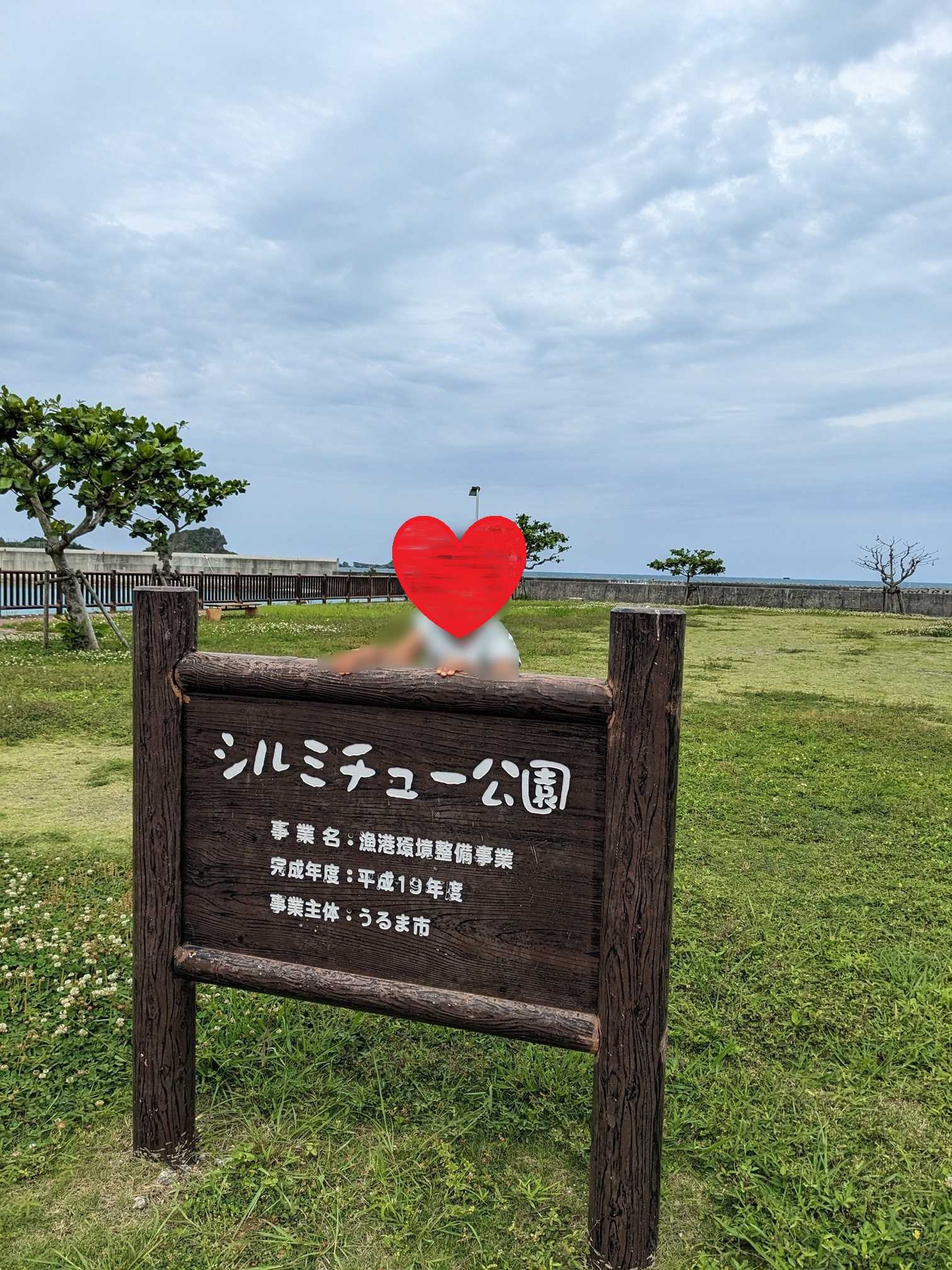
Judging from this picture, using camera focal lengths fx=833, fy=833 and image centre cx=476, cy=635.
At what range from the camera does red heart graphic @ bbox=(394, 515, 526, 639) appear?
191 cm

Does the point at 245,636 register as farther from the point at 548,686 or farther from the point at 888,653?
the point at 548,686

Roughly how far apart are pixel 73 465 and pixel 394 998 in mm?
11509

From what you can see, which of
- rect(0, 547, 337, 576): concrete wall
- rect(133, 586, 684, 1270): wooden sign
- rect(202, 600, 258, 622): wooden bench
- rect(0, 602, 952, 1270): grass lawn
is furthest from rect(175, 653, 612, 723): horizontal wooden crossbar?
rect(0, 547, 337, 576): concrete wall

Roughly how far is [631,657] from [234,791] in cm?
104

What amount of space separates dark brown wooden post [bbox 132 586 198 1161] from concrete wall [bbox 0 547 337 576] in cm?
2222

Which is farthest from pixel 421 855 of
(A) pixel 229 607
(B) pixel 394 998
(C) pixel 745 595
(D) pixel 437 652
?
(C) pixel 745 595

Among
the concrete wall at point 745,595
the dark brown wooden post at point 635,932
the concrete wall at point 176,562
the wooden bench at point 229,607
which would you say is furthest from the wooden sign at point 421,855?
the concrete wall at point 745,595

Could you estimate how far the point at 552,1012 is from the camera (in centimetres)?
187

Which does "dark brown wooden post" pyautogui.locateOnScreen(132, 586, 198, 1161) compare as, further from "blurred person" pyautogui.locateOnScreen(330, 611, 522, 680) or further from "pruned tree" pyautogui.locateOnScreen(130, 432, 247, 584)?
"pruned tree" pyautogui.locateOnScreen(130, 432, 247, 584)

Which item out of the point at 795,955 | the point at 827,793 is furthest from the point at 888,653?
the point at 795,955

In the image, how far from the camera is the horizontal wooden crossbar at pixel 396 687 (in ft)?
5.97

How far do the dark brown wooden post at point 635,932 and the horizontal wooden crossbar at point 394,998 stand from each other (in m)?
0.09

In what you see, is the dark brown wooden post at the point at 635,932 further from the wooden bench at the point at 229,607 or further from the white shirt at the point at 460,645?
the wooden bench at the point at 229,607

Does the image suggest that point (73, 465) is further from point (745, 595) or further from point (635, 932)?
point (745, 595)
